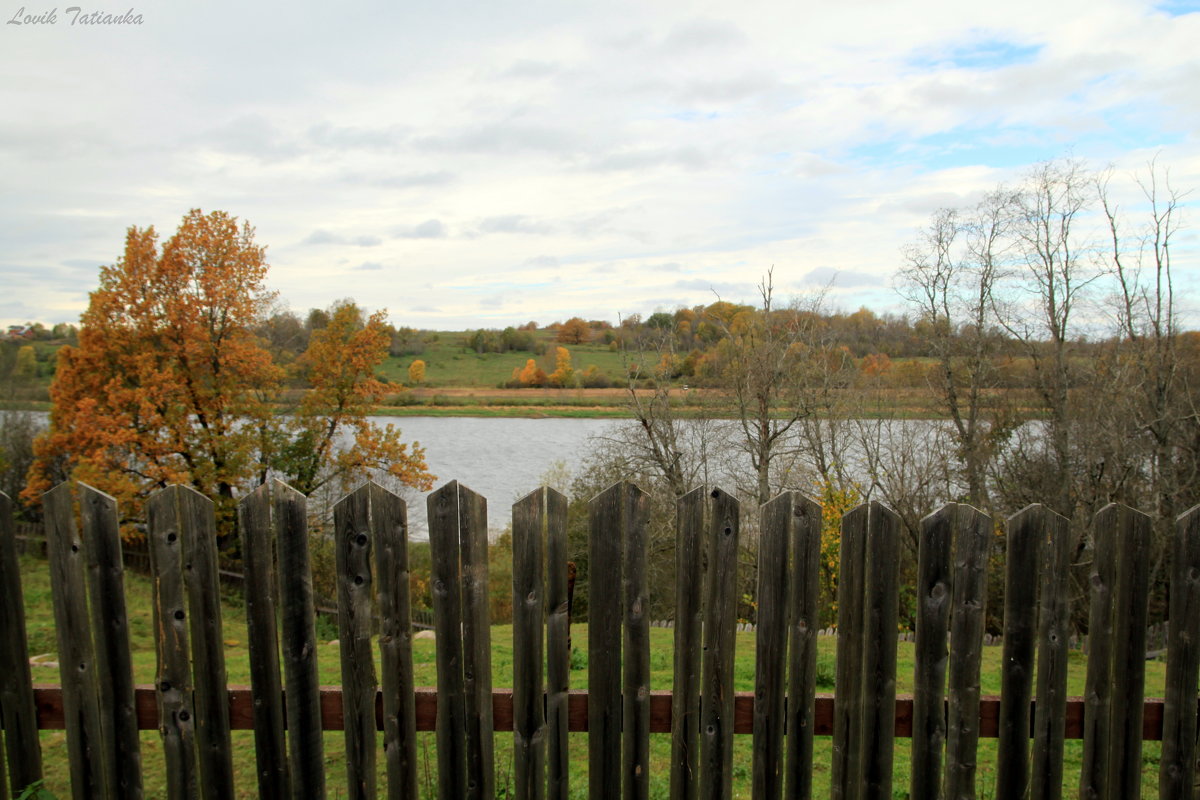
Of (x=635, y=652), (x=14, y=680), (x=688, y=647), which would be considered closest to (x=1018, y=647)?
(x=688, y=647)

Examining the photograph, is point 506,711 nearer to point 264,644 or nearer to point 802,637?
point 264,644

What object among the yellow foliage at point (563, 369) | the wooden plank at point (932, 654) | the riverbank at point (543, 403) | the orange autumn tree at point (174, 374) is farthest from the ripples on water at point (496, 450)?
the wooden plank at point (932, 654)

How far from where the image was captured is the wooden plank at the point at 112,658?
2.96m

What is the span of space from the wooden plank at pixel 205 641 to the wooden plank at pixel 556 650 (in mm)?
1249

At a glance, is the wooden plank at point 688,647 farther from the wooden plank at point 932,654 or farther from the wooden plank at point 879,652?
the wooden plank at point 932,654

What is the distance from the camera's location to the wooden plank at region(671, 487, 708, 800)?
295cm

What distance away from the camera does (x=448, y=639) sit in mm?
3012

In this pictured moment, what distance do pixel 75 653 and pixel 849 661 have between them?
3.02m

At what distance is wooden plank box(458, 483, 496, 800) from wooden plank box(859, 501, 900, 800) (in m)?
1.47

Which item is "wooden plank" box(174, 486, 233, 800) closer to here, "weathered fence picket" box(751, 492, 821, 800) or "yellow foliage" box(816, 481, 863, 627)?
"weathered fence picket" box(751, 492, 821, 800)

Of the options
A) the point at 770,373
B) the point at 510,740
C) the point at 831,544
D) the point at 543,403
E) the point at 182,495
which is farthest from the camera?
the point at 543,403

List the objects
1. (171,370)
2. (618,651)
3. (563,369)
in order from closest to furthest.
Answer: (618,651)
(171,370)
(563,369)

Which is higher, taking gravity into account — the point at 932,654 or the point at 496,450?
the point at 932,654

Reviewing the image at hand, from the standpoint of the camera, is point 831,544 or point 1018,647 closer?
point 1018,647
